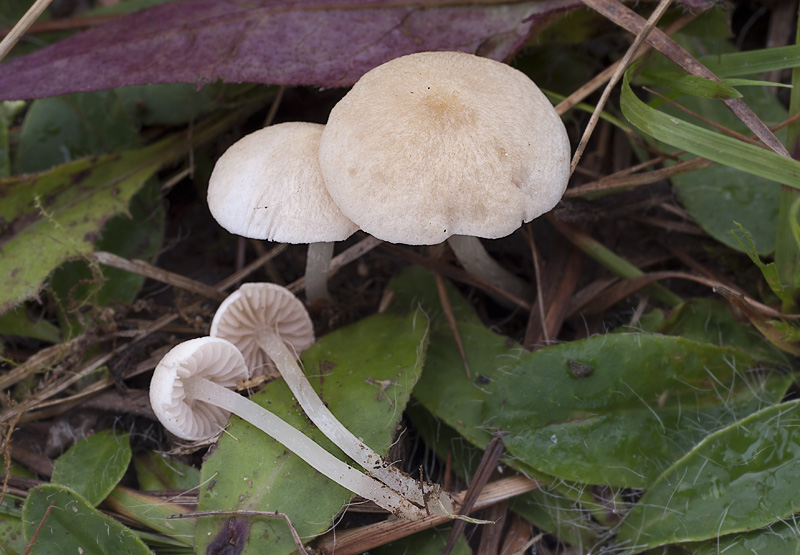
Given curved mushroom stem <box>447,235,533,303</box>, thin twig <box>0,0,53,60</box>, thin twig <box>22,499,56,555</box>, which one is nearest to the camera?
thin twig <box>22,499,56,555</box>

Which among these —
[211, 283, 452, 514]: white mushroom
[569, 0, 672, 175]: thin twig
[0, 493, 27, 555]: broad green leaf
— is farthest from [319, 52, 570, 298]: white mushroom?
[0, 493, 27, 555]: broad green leaf

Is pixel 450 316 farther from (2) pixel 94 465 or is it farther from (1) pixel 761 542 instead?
(2) pixel 94 465

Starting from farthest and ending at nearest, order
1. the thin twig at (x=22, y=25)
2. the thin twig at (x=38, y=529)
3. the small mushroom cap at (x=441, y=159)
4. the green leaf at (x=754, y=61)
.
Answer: the thin twig at (x=22, y=25) < the green leaf at (x=754, y=61) < the thin twig at (x=38, y=529) < the small mushroom cap at (x=441, y=159)

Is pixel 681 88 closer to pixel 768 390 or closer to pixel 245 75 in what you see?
pixel 768 390

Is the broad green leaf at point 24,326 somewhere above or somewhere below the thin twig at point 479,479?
above

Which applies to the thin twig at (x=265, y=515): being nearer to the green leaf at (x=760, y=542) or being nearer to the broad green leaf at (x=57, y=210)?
the broad green leaf at (x=57, y=210)

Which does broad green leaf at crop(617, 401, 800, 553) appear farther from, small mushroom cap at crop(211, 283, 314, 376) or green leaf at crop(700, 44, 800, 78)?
small mushroom cap at crop(211, 283, 314, 376)

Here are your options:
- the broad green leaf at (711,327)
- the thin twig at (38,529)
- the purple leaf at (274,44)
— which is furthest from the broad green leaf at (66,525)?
the broad green leaf at (711,327)
